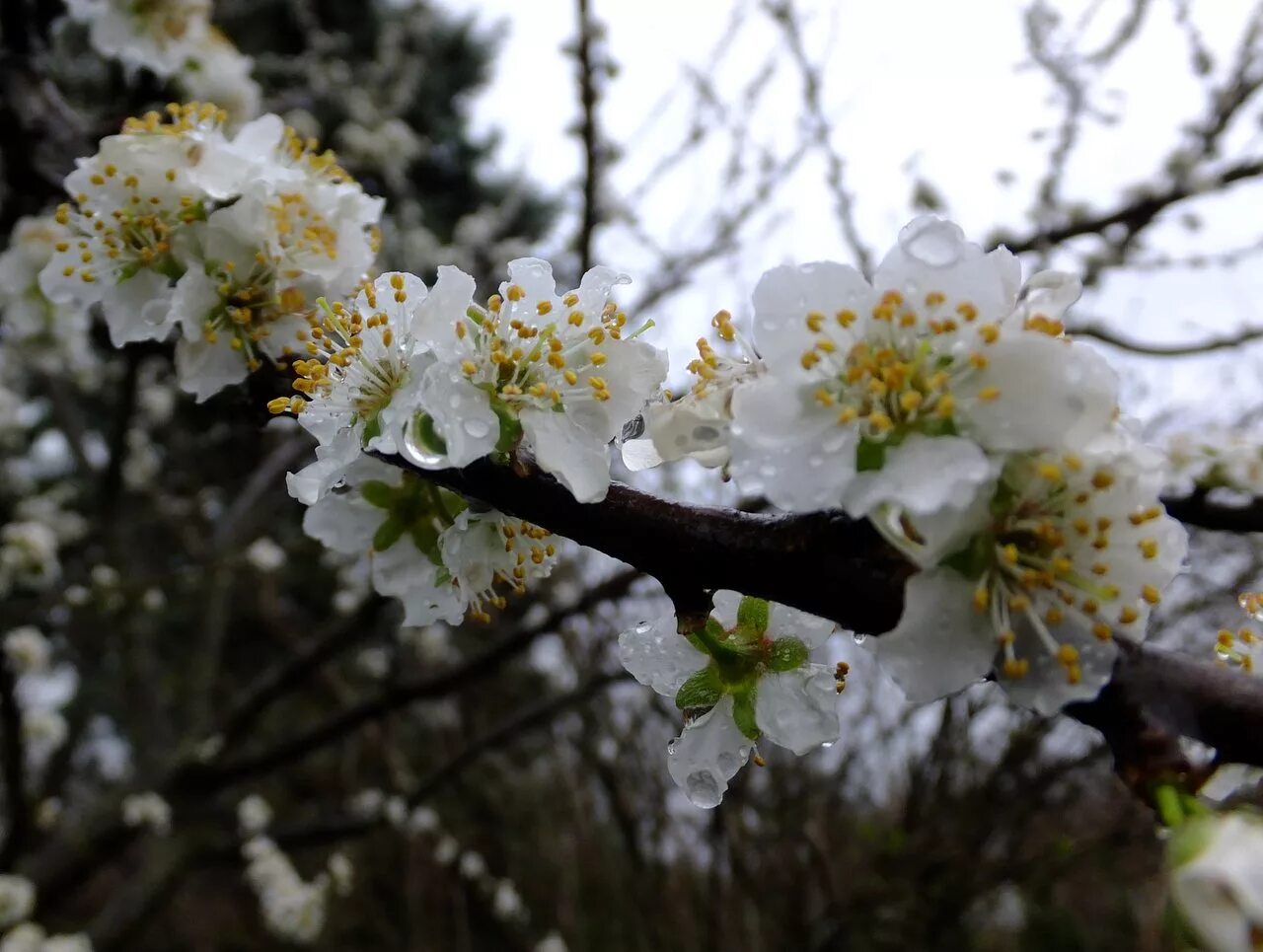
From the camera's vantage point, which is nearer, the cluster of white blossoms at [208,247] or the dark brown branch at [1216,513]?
the cluster of white blossoms at [208,247]

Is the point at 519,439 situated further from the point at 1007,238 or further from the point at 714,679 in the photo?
the point at 1007,238

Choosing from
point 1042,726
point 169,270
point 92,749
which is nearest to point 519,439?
point 169,270

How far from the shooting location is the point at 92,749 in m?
9.97

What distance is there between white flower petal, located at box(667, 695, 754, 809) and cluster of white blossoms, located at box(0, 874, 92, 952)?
2.80 m

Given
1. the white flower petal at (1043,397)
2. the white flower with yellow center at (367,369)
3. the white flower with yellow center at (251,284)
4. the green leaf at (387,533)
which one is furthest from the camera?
the white flower with yellow center at (251,284)

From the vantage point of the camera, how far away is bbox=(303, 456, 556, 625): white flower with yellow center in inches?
35.6

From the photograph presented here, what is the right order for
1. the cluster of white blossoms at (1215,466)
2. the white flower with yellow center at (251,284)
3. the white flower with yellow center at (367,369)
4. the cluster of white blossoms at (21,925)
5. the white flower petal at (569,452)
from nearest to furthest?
the white flower petal at (569,452) < the white flower with yellow center at (367,369) < the white flower with yellow center at (251,284) < the cluster of white blossoms at (1215,466) < the cluster of white blossoms at (21,925)

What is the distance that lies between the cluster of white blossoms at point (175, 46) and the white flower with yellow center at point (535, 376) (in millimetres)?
1502

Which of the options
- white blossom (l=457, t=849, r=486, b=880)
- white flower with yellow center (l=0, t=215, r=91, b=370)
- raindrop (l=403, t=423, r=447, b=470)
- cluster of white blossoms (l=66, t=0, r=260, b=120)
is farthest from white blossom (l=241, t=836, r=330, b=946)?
raindrop (l=403, t=423, r=447, b=470)

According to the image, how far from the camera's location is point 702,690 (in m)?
0.87

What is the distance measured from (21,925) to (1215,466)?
3404 mm

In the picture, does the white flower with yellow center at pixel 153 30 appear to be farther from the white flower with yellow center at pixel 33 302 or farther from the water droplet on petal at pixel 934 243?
the water droplet on petal at pixel 934 243

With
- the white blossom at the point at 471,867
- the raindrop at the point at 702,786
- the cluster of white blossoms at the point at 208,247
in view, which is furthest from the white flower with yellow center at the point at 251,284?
the white blossom at the point at 471,867

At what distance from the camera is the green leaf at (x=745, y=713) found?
0.85 m
